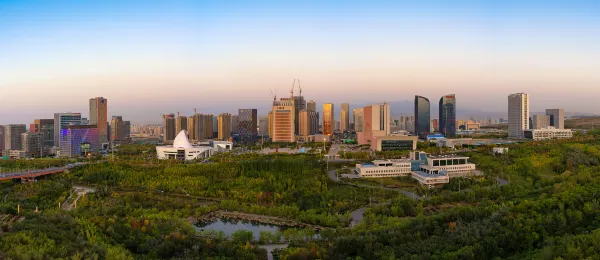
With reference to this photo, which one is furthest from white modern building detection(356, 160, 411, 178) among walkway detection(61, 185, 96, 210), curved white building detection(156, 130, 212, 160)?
curved white building detection(156, 130, 212, 160)

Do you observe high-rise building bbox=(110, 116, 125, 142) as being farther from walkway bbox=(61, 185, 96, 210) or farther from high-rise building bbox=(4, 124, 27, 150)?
walkway bbox=(61, 185, 96, 210)

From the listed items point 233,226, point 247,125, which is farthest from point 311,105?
point 233,226

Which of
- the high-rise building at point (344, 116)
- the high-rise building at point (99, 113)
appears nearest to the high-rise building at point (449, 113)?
the high-rise building at point (344, 116)

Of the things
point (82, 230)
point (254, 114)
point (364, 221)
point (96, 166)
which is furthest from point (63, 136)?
point (364, 221)

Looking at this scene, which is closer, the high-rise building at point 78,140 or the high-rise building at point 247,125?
the high-rise building at point 78,140

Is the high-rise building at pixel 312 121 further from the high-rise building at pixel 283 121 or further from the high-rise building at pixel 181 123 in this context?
the high-rise building at pixel 181 123

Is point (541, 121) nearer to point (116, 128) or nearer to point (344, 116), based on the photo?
point (344, 116)
